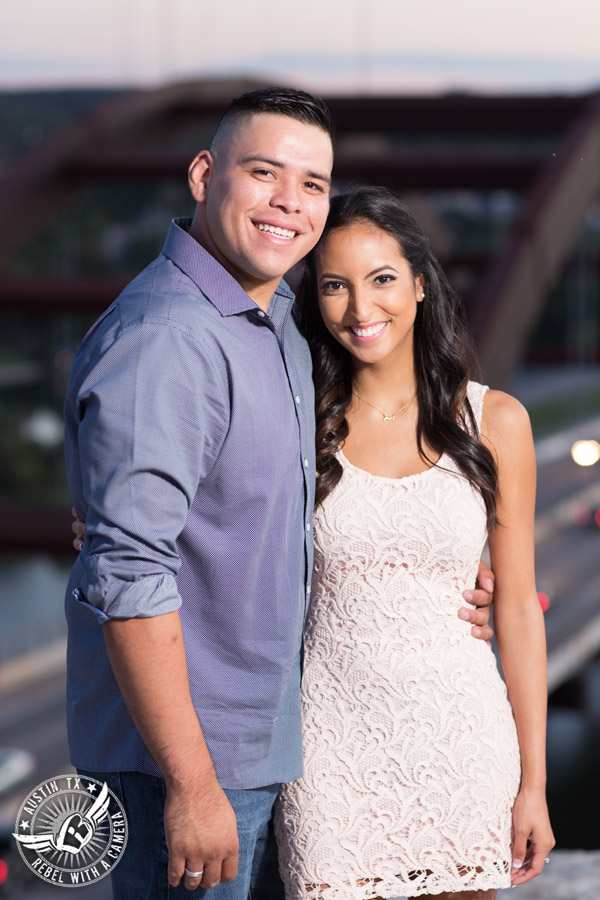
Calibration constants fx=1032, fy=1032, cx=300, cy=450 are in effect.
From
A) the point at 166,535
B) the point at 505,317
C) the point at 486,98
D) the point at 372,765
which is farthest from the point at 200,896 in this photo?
the point at 486,98

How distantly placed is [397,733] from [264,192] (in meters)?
0.85

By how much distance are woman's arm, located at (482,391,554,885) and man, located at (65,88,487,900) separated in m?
0.35

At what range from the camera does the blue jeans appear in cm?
147

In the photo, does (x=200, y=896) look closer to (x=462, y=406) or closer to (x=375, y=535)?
(x=375, y=535)

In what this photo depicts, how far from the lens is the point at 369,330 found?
172 centimetres

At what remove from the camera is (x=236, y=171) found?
149 centimetres

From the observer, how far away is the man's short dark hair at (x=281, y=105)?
4.85 ft

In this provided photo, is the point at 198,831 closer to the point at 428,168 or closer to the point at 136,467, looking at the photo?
the point at 136,467

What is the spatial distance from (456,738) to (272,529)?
0.46m

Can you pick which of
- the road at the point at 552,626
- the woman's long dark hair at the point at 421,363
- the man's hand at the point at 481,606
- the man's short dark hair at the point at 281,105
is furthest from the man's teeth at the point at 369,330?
the road at the point at 552,626

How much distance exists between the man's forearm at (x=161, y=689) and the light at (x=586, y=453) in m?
1.59

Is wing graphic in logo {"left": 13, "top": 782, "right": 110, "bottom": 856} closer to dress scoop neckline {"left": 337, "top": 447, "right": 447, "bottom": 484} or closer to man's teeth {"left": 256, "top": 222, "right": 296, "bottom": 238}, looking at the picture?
dress scoop neckline {"left": 337, "top": 447, "right": 447, "bottom": 484}

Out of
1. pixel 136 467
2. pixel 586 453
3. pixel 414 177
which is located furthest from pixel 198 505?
pixel 414 177

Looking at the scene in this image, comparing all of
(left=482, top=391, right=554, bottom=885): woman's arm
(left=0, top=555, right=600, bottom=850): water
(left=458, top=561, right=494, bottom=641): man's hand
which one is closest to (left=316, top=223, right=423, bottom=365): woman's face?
(left=482, top=391, right=554, bottom=885): woman's arm
